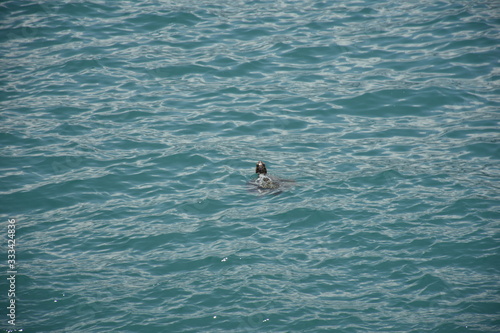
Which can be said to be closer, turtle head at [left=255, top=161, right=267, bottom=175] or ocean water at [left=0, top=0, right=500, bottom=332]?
ocean water at [left=0, top=0, right=500, bottom=332]

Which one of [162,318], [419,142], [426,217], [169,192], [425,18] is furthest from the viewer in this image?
[425,18]

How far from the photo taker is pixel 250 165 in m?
15.6

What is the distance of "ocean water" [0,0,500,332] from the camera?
35.9ft

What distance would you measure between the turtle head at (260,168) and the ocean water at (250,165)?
2.06 feet

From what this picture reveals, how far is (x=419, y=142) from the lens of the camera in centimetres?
1616

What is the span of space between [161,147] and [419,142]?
309 inches

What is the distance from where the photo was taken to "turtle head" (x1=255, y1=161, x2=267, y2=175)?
47.3 ft

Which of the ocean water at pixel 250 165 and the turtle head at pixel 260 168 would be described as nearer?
the ocean water at pixel 250 165

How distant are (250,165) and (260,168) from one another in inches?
47.1

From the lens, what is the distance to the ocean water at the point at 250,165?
1093 centimetres

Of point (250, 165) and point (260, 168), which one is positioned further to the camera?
point (250, 165)

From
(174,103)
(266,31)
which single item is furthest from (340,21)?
(174,103)

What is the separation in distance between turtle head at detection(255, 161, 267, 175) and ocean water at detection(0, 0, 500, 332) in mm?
629

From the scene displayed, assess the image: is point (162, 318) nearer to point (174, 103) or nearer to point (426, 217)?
point (426, 217)
